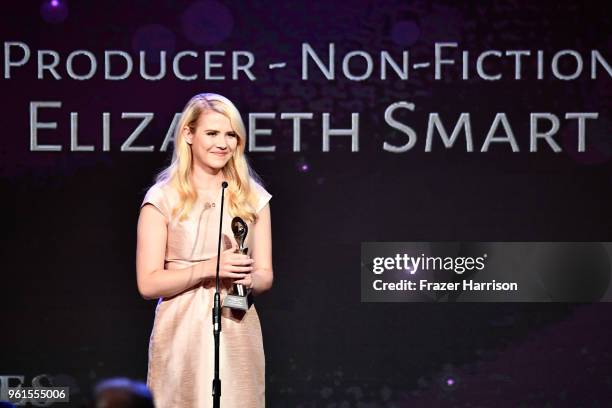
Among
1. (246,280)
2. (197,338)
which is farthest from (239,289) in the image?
(197,338)

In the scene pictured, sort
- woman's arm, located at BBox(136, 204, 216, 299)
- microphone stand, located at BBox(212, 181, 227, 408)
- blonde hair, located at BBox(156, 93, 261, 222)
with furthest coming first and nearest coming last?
blonde hair, located at BBox(156, 93, 261, 222)
woman's arm, located at BBox(136, 204, 216, 299)
microphone stand, located at BBox(212, 181, 227, 408)

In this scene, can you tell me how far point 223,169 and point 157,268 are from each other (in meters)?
0.44

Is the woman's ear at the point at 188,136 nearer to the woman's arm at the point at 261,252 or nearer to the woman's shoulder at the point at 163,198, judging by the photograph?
the woman's shoulder at the point at 163,198

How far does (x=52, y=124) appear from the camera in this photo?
202 inches

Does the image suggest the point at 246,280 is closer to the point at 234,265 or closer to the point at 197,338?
the point at 234,265

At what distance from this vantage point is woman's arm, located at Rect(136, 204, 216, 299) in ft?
10.8

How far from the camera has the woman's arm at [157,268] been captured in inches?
130

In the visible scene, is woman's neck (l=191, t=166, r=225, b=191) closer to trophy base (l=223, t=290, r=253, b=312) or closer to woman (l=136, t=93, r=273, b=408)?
woman (l=136, t=93, r=273, b=408)

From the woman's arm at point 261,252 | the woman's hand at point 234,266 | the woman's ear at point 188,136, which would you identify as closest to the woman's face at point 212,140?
the woman's ear at point 188,136

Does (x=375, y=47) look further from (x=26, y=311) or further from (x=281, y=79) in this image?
(x=26, y=311)

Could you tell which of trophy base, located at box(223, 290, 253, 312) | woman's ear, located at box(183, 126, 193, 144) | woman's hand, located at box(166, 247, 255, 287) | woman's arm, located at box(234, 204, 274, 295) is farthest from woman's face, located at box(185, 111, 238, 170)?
trophy base, located at box(223, 290, 253, 312)

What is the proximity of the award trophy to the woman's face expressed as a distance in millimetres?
334

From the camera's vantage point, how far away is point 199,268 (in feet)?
10.8

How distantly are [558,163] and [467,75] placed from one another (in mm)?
665
